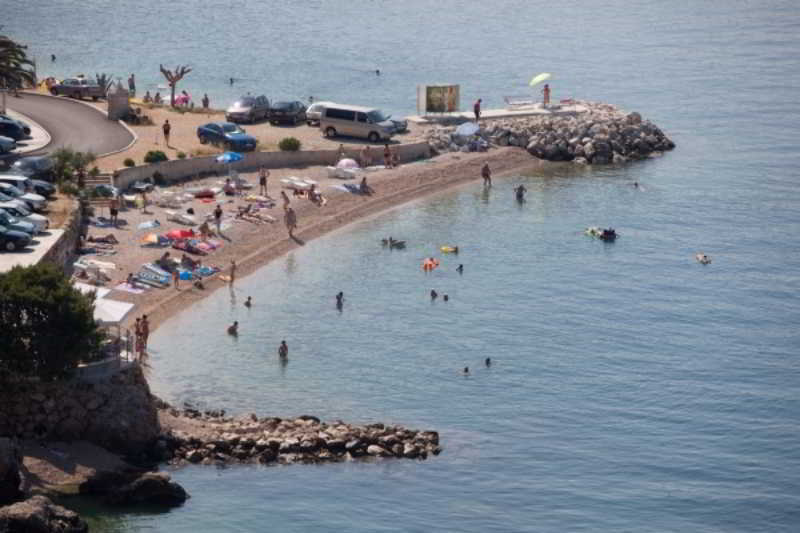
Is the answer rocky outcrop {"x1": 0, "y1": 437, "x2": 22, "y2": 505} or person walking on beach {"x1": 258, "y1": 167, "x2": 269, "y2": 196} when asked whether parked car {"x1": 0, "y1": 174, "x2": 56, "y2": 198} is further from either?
rocky outcrop {"x1": 0, "y1": 437, "x2": 22, "y2": 505}

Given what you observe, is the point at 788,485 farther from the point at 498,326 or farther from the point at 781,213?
the point at 781,213

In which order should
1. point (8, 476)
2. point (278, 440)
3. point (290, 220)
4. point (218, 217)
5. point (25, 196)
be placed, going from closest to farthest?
point (8, 476) < point (278, 440) < point (25, 196) < point (218, 217) < point (290, 220)

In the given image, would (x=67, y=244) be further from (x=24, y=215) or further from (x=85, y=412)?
(x=85, y=412)

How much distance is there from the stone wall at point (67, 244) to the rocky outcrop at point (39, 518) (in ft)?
59.7

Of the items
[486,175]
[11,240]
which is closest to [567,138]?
[486,175]

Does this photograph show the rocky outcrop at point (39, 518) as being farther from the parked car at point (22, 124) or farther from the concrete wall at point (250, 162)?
the parked car at point (22, 124)

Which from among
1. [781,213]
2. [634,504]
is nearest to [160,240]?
[634,504]

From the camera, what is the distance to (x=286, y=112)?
9575 centimetres

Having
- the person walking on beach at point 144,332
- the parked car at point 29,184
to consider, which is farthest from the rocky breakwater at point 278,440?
the parked car at point 29,184

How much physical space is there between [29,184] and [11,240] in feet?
29.0

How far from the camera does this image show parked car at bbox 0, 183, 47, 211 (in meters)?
69.9

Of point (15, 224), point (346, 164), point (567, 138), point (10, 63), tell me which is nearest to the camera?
point (15, 224)

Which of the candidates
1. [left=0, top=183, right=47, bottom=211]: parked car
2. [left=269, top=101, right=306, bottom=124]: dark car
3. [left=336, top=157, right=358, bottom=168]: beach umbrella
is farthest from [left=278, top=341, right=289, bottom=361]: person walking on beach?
[left=269, top=101, right=306, bottom=124]: dark car

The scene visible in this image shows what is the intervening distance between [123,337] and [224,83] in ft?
216
